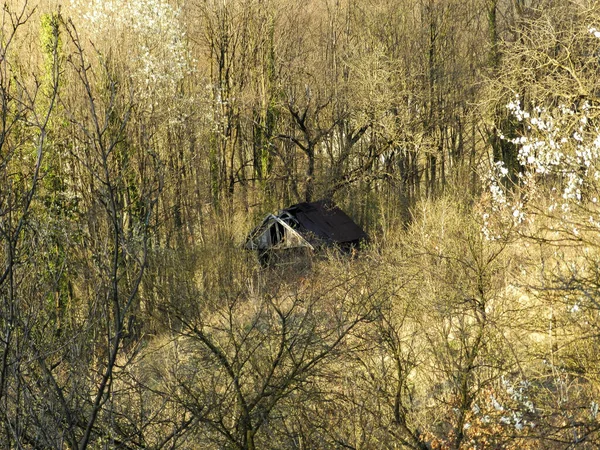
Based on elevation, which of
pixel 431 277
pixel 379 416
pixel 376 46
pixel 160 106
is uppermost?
pixel 376 46

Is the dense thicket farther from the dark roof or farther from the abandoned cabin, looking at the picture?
the dark roof

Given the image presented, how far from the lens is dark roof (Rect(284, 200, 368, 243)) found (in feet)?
68.6

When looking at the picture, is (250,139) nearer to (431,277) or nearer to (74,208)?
(74,208)

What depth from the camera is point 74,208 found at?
17.8 m

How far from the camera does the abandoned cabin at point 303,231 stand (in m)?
20.4

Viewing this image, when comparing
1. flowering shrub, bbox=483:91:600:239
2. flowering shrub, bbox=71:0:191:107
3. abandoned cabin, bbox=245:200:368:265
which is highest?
flowering shrub, bbox=71:0:191:107

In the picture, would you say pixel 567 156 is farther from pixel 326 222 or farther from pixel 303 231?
pixel 326 222

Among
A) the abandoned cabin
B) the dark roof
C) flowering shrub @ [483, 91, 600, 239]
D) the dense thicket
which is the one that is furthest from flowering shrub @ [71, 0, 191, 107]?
flowering shrub @ [483, 91, 600, 239]

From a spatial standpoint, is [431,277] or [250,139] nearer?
[431,277]

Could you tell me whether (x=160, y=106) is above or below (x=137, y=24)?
below

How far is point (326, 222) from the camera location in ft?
70.3

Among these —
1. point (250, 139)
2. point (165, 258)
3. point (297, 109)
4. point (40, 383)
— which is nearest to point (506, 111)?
point (297, 109)

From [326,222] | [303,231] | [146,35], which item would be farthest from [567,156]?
[146,35]

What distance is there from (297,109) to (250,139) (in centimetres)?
220
